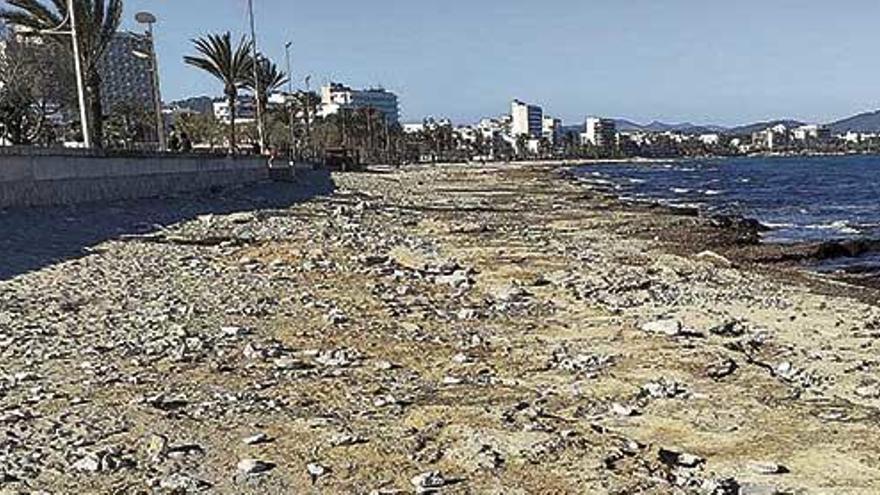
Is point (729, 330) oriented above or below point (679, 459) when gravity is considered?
below

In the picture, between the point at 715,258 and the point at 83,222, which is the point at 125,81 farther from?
the point at 715,258

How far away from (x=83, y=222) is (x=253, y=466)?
1570 centimetres

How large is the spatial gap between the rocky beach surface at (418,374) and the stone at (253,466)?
1 cm

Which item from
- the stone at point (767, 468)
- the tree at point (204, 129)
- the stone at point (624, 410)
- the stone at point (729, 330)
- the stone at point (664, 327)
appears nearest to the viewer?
the stone at point (767, 468)

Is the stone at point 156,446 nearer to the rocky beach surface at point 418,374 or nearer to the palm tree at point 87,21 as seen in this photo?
the rocky beach surface at point 418,374

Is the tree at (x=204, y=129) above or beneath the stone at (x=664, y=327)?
above

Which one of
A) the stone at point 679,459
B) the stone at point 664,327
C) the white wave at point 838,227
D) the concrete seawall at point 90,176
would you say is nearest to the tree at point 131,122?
the concrete seawall at point 90,176

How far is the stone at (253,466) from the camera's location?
19.2 feet

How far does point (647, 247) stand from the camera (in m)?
22.7

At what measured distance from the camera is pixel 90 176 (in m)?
23.8

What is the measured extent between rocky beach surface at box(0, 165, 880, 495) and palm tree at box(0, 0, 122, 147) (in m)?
14.8

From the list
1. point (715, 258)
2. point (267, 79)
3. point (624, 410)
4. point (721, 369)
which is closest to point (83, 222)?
point (715, 258)

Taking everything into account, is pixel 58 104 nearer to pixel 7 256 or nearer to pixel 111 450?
pixel 7 256

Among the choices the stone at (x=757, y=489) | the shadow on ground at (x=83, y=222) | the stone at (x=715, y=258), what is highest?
the shadow on ground at (x=83, y=222)
